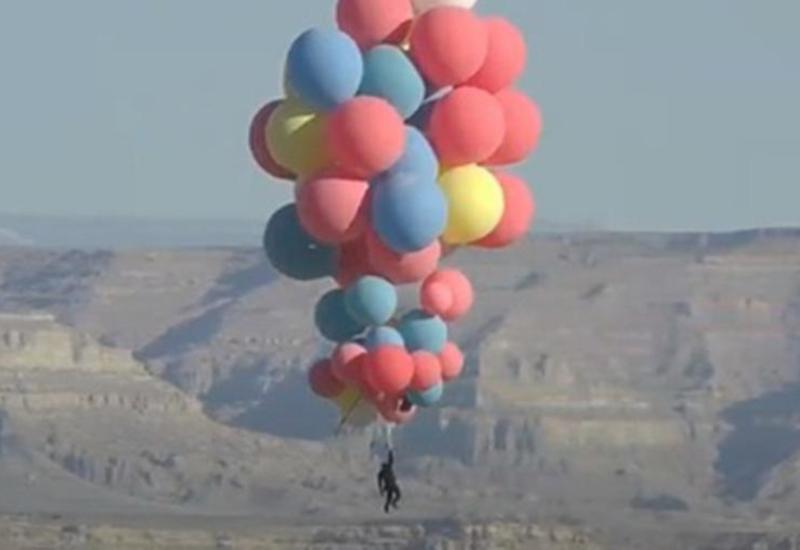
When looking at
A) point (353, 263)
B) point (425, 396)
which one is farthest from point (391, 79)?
point (425, 396)

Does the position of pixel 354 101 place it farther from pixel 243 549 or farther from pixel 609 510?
pixel 609 510

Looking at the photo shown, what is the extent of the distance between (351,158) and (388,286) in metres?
1.45

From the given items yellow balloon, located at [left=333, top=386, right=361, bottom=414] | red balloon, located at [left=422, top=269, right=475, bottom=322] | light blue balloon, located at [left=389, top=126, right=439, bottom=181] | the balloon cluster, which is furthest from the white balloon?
yellow balloon, located at [left=333, top=386, right=361, bottom=414]

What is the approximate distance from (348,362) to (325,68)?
9.14 ft

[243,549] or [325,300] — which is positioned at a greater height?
[243,549]

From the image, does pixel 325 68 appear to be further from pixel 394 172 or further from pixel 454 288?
pixel 454 288

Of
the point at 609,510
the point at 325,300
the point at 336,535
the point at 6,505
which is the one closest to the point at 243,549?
the point at 336,535

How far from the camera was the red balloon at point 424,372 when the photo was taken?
111 ft

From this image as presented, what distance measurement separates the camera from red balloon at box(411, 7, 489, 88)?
33.1m

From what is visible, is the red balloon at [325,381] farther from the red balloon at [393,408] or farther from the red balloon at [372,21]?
the red balloon at [372,21]

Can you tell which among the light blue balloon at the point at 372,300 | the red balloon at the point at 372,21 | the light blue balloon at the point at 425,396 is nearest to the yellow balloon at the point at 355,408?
the light blue balloon at the point at 425,396

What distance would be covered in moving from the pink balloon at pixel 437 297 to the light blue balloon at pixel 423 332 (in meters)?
0.17

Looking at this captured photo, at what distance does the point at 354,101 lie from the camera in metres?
32.8

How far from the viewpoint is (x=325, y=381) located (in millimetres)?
34844
